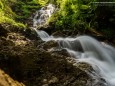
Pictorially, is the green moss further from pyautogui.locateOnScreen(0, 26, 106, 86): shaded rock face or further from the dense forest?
pyautogui.locateOnScreen(0, 26, 106, 86): shaded rock face

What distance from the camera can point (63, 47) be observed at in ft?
50.0

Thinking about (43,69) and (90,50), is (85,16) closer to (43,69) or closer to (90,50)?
(90,50)

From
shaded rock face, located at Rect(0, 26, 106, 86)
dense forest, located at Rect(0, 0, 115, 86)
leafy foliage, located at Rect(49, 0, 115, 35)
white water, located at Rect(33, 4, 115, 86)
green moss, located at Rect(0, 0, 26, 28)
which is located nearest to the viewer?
shaded rock face, located at Rect(0, 26, 106, 86)

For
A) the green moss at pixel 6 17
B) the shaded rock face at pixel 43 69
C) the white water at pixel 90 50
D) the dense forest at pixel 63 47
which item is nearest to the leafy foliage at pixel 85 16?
the dense forest at pixel 63 47

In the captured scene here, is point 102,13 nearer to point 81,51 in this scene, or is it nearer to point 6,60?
point 81,51

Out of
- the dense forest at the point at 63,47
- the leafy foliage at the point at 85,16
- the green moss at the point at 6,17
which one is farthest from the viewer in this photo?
the leafy foliage at the point at 85,16

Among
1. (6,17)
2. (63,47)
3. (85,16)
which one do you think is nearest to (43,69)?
(63,47)

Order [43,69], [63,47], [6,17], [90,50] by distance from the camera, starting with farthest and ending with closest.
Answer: [6,17] → [90,50] → [63,47] → [43,69]

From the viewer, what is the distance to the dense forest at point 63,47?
9227mm

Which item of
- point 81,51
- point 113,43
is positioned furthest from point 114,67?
point 113,43

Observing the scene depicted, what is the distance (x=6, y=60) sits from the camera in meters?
9.55

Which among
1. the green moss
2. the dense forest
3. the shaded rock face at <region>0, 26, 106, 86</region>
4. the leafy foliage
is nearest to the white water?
the dense forest

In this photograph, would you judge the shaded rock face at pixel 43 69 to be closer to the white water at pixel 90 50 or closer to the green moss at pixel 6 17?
the white water at pixel 90 50

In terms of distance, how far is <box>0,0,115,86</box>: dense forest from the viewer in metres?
9.23
